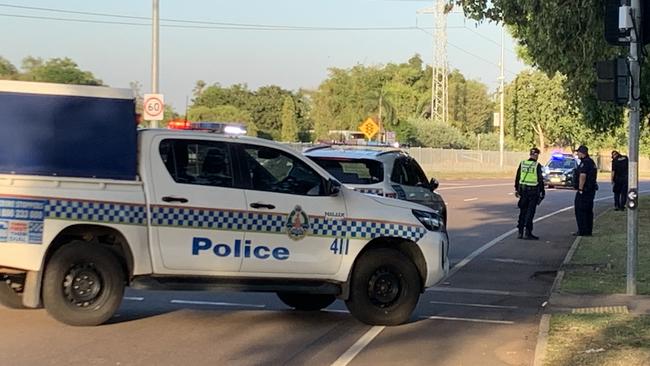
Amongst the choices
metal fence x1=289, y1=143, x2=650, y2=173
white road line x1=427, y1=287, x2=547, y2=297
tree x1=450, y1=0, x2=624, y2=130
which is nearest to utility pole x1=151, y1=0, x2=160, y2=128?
tree x1=450, y1=0, x2=624, y2=130

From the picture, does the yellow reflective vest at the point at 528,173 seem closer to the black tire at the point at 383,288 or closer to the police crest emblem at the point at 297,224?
the black tire at the point at 383,288

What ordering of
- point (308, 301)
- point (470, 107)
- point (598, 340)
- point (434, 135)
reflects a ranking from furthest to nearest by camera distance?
point (470, 107), point (434, 135), point (308, 301), point (598, 340)

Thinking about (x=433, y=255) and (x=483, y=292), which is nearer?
(x=433, y=255)

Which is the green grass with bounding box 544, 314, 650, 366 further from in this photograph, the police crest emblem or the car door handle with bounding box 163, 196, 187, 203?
the car door handle with bounding box 163, 196, 187, 203

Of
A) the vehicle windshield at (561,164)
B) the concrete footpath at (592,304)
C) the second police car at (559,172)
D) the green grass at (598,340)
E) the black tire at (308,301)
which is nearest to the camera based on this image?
the green grass at (598,340)

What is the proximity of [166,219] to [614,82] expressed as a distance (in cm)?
575

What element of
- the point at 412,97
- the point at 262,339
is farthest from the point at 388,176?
the point at 412,97

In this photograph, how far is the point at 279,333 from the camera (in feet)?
29.1

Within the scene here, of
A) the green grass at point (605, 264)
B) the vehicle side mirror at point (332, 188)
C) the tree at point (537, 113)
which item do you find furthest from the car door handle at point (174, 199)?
the tree at point (537, 113)

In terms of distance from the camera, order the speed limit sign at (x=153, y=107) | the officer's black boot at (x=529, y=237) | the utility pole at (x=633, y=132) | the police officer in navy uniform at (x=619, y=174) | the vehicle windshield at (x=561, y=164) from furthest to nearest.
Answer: the vehicle windshield at (x=561, y=164), the police officer in navy uniform at (x=619, y=174), the speed limit sign at (x=153, y=107), the officer's black boot at (x=529, y=237), the utility pole at (x=633, y=132)

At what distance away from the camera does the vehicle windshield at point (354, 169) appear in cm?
1311

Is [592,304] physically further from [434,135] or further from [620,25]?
[434,135]

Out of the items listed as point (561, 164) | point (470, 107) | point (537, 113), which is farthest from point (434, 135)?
point (470, 107)

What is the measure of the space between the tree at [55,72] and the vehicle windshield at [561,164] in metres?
34.6
